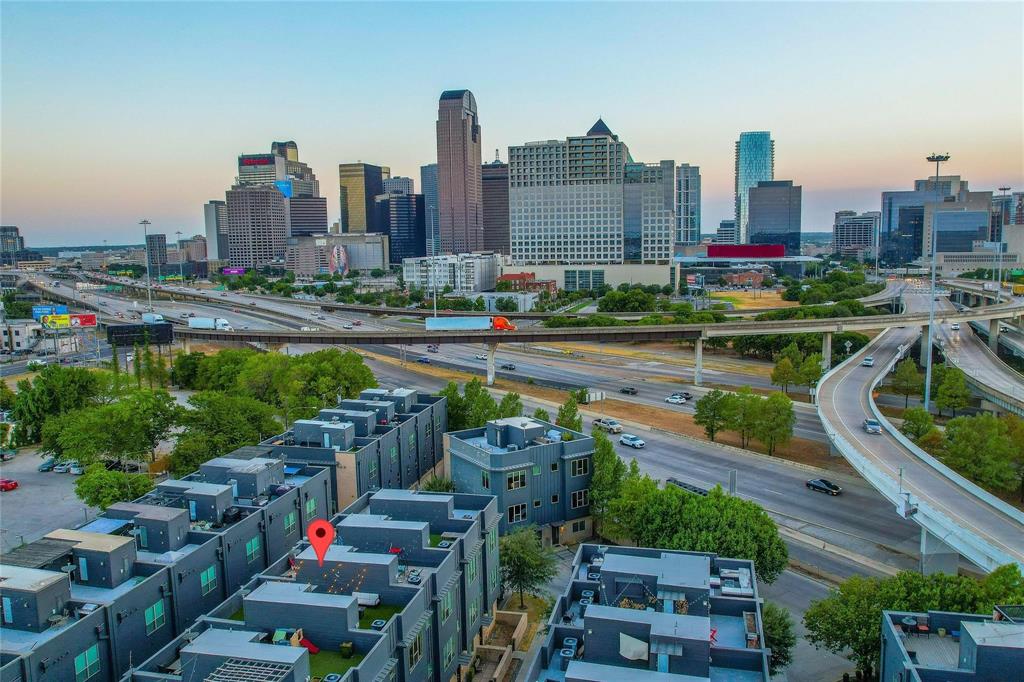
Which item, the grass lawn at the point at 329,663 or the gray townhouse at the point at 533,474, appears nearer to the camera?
the grass lawn at the point at 329,663

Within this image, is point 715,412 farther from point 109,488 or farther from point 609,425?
point 109,488

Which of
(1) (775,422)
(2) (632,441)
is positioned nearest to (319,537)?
(2) (632,441)

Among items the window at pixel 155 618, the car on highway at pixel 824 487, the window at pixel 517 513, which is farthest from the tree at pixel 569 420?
the window at pixel 155 618

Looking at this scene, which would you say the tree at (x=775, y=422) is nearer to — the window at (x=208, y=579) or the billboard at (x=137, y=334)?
the window at (x=208, y=579)

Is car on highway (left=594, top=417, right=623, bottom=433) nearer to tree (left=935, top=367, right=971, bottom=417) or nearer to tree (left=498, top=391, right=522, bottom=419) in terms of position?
tree (left=498, top=391, right=522, bottom=419)

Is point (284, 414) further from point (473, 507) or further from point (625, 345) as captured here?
point (625, 345)

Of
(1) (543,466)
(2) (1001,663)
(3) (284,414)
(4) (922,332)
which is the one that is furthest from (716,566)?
(4) (922,332)
